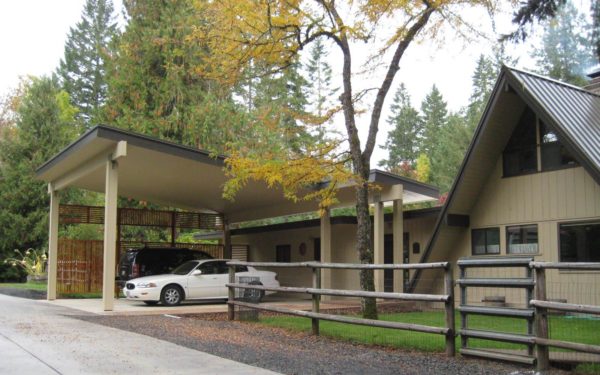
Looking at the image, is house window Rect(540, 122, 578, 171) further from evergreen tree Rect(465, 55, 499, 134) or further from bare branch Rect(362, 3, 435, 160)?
evergreen tree Rect(465, 55, 499, 134)

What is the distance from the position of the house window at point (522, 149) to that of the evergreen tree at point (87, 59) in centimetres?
4356

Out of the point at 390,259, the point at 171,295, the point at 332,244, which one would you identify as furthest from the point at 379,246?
the point at 171,295

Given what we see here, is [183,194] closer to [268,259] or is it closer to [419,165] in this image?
[268,259]

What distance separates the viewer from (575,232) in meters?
14.1

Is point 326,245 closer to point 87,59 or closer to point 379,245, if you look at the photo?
point 379,245

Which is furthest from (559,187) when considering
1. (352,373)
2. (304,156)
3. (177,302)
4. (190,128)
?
(190,128)

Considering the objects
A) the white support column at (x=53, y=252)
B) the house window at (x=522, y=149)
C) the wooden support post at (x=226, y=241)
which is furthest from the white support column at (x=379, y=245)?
the white support column at (x=53, y=252)

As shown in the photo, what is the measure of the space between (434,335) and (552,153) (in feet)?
21.4

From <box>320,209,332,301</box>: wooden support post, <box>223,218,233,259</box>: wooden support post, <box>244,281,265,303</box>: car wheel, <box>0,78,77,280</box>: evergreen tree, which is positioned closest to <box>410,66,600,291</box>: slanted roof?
<box>320,209,332,301</box>: wooden support post

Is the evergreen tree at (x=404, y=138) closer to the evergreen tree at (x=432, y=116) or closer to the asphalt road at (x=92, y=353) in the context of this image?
the evergreen tree at (x=432, y=116)

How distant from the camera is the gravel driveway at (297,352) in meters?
7.80

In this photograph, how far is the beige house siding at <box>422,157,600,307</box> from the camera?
13.7m

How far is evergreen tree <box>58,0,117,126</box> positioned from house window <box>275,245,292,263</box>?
108ft

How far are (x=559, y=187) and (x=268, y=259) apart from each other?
13676 millimetres
